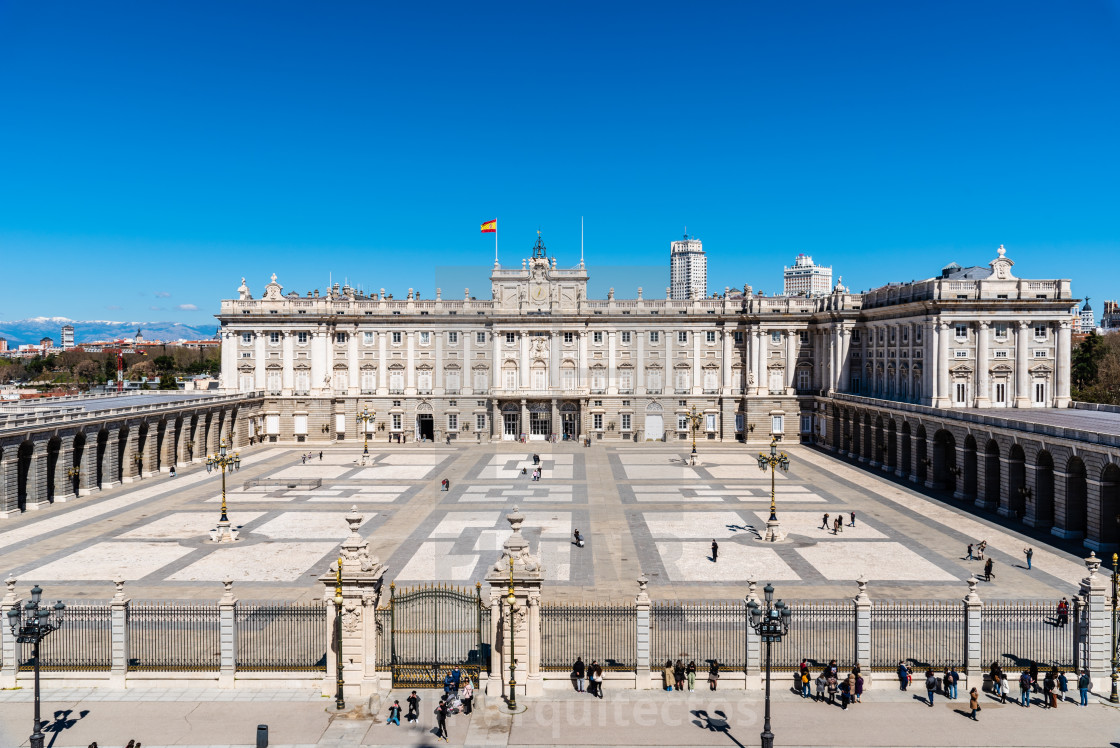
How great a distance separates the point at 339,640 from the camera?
2220 centimetres

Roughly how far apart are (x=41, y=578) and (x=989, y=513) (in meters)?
50.7

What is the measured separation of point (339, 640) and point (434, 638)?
506cm

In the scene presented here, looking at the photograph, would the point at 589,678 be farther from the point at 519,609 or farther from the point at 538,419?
the point at 538,419

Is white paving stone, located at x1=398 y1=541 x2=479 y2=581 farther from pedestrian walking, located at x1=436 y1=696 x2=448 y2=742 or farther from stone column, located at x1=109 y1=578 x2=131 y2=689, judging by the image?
pedestrian walking, located at x1=436 y1=696 x2=448 y2=742

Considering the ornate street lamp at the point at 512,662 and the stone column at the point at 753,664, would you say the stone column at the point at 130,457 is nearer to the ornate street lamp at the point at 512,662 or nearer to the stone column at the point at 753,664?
the ornate street lamp at the point at 512,662

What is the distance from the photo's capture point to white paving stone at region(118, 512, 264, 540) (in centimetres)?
4284

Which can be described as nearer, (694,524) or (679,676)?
(679,676)

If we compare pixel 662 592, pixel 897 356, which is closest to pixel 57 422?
pixel 662 592

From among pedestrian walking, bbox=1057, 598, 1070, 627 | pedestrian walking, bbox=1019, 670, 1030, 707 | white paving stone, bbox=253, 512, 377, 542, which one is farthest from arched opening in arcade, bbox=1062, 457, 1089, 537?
white paving stone, bbox=253, 512, 377, 542

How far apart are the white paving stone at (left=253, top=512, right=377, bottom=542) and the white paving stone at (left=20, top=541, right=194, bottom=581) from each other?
16.7 ft

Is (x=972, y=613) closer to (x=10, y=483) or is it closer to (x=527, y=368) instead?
(x=10, y=483)

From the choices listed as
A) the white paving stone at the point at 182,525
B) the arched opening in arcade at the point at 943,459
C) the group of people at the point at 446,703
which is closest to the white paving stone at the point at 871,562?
the group of people at the point at 446,703

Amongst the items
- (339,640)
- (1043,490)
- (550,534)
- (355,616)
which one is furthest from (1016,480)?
(339,640)

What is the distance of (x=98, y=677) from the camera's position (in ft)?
77.3
